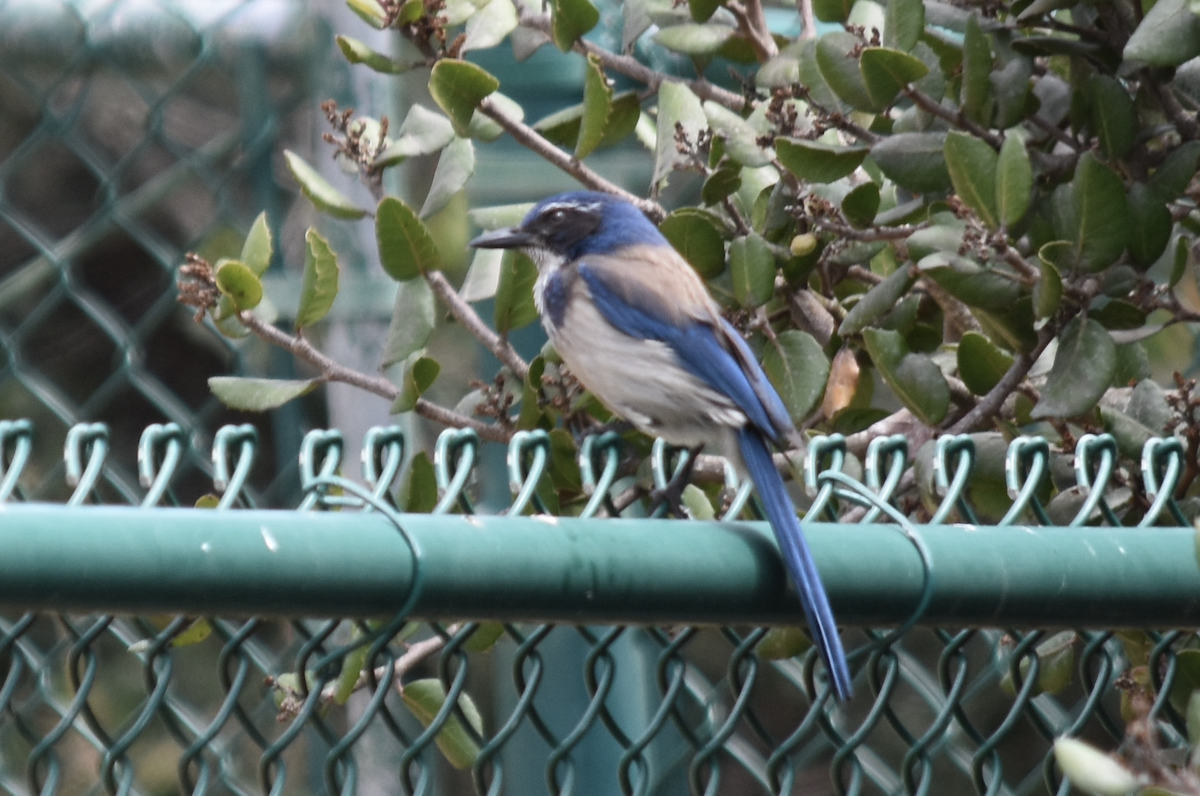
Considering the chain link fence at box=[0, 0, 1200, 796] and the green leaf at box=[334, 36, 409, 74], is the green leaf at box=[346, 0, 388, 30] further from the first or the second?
the chain link fence at box=[0, 0, 1200, 796]

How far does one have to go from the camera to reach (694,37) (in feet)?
10.0

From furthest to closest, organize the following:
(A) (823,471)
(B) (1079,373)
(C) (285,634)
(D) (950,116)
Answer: (C) (285,634)
(D) (950,116)
(B) (1079,373)
(A) (823,471)

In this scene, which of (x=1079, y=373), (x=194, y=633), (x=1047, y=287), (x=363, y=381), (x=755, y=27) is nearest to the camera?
(x=194, y=633)

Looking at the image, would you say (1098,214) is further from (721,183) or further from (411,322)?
(411,322)

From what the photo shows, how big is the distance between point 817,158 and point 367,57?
0.81 meters

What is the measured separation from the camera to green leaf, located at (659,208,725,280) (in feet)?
9.15

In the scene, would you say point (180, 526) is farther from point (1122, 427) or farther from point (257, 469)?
point (257, 469)

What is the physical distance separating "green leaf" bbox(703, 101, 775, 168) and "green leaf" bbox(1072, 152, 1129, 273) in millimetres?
530

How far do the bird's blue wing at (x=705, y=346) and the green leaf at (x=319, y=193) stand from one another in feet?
1.43

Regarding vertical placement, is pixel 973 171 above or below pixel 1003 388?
above

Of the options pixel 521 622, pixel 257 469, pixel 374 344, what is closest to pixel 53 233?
pixel 257 469

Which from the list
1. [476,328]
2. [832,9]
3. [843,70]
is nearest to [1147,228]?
[843,70]

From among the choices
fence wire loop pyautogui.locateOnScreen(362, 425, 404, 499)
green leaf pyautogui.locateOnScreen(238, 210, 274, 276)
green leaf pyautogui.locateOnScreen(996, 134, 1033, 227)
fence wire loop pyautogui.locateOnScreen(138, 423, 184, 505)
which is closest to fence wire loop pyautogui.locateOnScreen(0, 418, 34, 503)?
fence wire loop pyautogui.locateOnScreen(138, 423, 184, 505)

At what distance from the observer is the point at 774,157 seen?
2928mm
